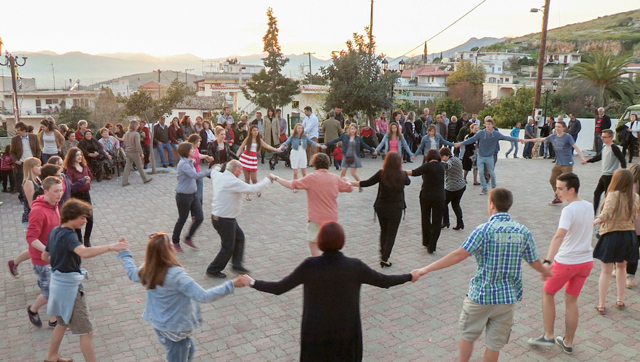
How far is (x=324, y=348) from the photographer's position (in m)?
3.09

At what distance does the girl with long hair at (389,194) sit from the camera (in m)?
6.25

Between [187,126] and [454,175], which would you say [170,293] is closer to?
[454,175]

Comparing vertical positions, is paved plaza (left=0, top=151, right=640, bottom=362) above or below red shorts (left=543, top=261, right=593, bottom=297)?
below

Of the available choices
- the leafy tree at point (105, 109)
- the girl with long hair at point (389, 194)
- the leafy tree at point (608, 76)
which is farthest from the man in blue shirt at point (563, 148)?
the leafy tree at point (105, 109)

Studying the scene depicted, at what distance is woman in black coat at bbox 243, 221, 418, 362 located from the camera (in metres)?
3.04

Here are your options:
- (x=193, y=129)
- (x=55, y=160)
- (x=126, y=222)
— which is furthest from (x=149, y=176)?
(x=55, y=160)

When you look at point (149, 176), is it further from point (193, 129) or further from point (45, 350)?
point (45, 350)

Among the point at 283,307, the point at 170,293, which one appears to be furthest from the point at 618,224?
the point at 170,293

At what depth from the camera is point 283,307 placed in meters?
5.52

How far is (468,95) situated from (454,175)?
61373 millimetres

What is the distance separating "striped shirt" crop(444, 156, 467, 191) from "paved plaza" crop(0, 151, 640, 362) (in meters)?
0.93

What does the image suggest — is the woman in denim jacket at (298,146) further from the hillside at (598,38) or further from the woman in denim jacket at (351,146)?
the hillside at (598,38)

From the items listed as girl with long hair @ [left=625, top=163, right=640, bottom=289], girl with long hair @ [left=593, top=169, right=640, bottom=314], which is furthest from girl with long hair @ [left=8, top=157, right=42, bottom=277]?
girl with long hair @ [left=625, top=163, right=640, bottom=289]

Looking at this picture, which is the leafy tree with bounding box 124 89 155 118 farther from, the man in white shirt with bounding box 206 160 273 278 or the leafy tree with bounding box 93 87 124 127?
the man in white shirt with bounding box 206 160 273 278
